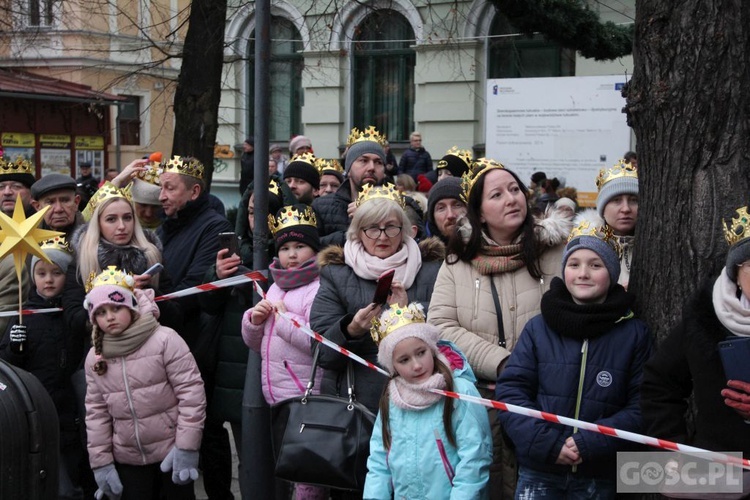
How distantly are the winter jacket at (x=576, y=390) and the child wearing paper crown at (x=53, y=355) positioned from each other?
296cm

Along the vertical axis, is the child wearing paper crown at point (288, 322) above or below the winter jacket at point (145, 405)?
above

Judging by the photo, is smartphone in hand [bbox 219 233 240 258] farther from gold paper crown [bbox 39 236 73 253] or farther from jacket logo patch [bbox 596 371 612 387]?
jacket logo patch [bbox 596 371 612 387]

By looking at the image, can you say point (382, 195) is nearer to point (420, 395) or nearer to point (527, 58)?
point (420, 395)

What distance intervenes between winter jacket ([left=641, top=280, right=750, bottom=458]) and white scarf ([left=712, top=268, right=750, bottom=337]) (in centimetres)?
8

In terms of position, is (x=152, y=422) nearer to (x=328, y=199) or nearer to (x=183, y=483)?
(x=183, y=483)

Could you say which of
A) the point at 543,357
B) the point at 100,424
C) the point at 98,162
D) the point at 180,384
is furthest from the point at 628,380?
the point at 98,162

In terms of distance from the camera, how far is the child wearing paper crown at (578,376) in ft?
12.5

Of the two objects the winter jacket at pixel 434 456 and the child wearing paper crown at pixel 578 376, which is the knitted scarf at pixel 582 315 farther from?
the winter jacket at pixel 434 456

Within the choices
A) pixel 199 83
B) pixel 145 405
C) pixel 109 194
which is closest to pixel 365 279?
pixel 145 405

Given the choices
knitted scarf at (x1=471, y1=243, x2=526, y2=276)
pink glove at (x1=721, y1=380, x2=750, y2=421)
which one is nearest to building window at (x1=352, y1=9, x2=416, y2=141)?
knitted scarf at (x1=471, y1=243, x2=526, y2=276)

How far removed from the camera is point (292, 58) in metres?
19.4

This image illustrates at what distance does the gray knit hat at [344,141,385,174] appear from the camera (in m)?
6.56

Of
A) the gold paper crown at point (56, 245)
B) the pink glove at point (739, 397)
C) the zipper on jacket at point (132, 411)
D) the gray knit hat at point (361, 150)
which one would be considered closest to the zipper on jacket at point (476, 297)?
the pink glove at point (739, 397)

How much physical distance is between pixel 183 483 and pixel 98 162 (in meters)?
22.1
